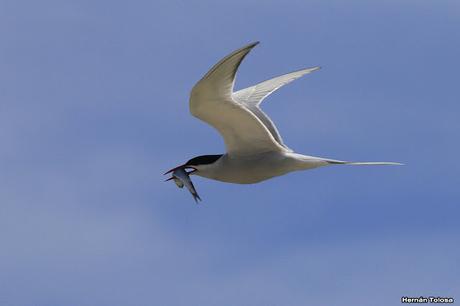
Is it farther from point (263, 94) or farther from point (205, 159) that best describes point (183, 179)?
point (263, 94)

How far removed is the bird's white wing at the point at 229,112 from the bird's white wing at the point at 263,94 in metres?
0.87

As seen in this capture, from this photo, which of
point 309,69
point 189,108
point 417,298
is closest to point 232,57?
point 189,108

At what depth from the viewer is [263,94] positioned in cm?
1670

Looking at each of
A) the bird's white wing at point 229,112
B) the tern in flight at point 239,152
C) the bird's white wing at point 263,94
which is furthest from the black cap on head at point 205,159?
the bird's white wing at point 263,94

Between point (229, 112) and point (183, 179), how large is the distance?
1.38 meters

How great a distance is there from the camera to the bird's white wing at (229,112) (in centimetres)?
1291

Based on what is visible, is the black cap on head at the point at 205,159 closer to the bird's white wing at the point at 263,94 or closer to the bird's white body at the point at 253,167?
the bird's white body at the point at 253,167

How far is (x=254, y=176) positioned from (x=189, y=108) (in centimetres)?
164

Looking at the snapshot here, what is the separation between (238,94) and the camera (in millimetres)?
16844

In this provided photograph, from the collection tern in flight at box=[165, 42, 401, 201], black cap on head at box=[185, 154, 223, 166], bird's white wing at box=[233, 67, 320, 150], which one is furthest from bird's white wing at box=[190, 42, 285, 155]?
bird's white wing at box=[233, 67, 320, 150]

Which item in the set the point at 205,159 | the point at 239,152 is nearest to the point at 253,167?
the point at 239,152

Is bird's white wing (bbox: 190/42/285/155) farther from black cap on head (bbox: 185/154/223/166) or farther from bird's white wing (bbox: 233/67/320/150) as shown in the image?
bird's white wing (bbox: 233/67/320/150)

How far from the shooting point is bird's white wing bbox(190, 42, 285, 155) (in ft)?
42.3

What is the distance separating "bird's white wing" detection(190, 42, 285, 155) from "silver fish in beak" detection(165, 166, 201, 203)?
68 cm
